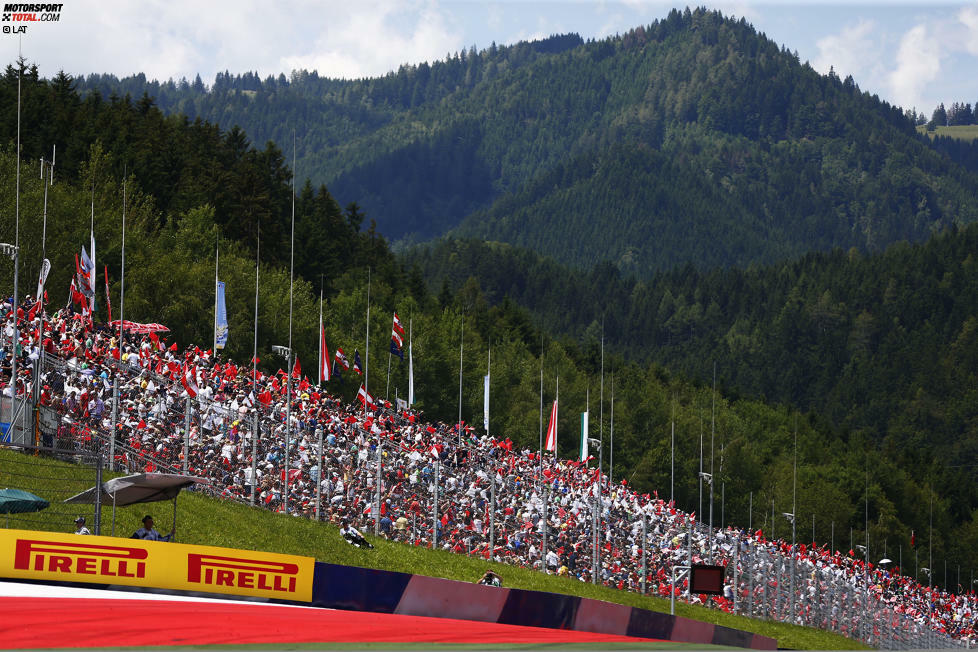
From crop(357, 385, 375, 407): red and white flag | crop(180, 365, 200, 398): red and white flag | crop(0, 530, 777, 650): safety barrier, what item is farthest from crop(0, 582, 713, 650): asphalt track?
crop(357, 385, 375, 407): red and white flag

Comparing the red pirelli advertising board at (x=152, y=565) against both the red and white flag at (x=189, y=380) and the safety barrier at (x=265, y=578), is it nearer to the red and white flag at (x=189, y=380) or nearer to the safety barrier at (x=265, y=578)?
the safety barrier at (x=265, y=578)

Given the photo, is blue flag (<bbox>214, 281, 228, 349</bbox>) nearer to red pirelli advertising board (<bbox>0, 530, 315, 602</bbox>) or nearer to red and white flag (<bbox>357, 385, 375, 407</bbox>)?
red and white flag (<bbox>357, 385, 375, 407</bbox>)

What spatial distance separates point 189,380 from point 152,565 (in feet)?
54.8

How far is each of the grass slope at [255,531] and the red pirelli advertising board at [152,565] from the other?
1.39 metres

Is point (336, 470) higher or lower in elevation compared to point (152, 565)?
higher

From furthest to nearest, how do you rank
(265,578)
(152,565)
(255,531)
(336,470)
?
(336,470)
(255,531)
(265,578)
(152,565)

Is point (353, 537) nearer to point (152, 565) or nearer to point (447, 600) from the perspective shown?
point (447, 600)

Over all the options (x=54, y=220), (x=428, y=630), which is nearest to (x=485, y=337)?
(x=54, y=220)

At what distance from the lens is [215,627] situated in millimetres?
15312

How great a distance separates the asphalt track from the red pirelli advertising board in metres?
0.31

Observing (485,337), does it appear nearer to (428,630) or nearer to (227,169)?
(227,169)

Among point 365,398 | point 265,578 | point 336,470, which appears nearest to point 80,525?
point 265,578

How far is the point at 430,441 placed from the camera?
1735 inches

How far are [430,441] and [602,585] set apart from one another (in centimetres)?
1251
